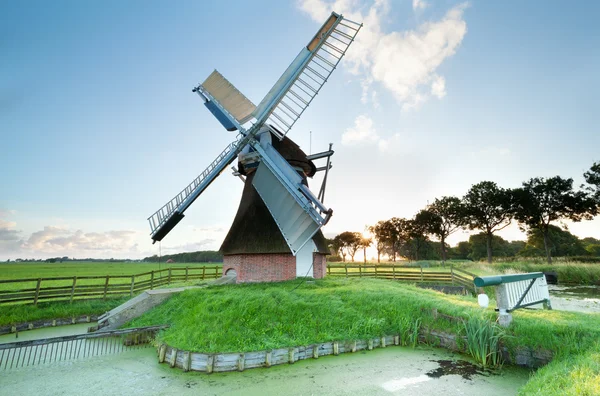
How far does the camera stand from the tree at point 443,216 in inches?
1494

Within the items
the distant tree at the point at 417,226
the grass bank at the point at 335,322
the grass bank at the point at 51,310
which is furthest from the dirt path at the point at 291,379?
the distant tree at the point at 417,226

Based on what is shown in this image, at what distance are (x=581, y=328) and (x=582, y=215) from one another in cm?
3367

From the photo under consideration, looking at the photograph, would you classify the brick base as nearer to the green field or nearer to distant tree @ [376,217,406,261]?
the green field

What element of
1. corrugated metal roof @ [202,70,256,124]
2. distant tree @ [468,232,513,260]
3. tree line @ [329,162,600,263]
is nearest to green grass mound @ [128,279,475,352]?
corrugated metal roof @ [202,70,256,124]

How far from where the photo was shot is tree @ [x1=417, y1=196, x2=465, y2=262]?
37938 millimetres

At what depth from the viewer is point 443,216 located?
131 ft

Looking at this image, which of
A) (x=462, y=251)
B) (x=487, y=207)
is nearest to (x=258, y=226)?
(x=487, y=207)

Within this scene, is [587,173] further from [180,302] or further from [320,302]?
[180,302]

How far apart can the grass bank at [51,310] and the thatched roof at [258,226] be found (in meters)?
5.37

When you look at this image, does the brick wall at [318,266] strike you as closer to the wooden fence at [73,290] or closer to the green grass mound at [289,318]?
the green grass mound at [289,318]

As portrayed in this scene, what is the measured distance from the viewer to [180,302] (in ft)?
34.5

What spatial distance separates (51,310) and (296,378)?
35.3 feet

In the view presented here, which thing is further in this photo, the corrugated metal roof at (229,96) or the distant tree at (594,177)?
the distant tree at (594,177)

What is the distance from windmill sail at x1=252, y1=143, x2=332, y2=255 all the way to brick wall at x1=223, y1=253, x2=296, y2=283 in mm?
1784
